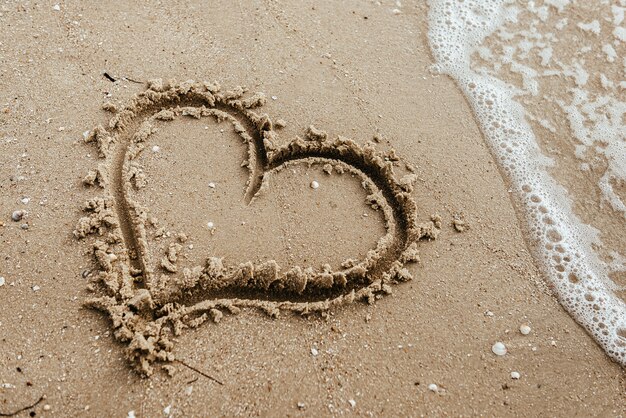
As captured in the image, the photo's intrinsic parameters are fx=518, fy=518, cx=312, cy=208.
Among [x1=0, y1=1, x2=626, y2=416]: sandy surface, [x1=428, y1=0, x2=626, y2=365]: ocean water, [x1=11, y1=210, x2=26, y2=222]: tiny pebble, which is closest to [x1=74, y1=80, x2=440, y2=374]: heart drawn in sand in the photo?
[x1=0, y1=1, x2=626, y2=416]: sandy surface

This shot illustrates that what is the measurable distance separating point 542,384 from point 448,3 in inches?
106

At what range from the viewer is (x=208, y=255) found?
101 inches

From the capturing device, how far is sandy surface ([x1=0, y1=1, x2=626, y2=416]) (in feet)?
7.41

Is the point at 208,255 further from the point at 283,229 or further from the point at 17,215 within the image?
the point at 17,215

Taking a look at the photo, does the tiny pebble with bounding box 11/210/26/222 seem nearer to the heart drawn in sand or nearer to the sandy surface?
the sandy surface

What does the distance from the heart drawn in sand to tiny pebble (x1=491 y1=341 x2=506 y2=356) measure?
1.70 feet

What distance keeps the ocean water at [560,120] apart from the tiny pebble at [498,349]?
1.57 ft

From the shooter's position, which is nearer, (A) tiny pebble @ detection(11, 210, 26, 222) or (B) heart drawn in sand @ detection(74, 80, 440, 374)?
(B) heart drawn in sand @ detection(74, 80, 440, 374)

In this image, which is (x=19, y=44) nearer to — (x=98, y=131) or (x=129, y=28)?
(x=129, y=28)

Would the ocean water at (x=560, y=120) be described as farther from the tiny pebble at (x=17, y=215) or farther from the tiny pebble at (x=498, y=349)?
the tiny pebble at (x=17, y=215)

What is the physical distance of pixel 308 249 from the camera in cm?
262

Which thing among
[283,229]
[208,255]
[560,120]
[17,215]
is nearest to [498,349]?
[283,229]

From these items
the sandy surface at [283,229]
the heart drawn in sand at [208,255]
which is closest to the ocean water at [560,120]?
the sandy surface at [283,229]

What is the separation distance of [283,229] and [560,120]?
200 centimetres
